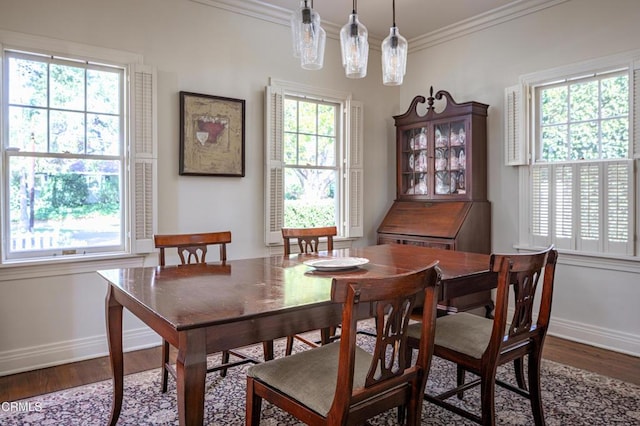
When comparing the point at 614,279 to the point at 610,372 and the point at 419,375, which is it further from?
the point at 419,375

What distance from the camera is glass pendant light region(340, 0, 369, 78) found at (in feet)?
7.49

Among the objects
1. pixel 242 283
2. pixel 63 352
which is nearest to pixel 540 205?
pixel 242 283

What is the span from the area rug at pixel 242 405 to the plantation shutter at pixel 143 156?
108 cm

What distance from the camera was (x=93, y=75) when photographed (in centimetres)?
326

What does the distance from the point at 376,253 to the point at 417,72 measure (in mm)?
2783

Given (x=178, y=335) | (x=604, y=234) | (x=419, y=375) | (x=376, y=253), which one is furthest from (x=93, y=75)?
(x=604, y=234)

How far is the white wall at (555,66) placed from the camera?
3.34 metres

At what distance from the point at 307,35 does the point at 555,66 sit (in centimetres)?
252

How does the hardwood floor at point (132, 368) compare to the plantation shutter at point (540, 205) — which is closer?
the hardwood floor at point (132, 368)

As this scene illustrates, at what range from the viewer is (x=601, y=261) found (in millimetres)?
3451

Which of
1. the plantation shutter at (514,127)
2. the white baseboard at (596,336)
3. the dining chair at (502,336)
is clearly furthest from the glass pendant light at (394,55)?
the white baseboard at (596,336)

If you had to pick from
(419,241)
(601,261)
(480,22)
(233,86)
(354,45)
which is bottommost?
(601,261)

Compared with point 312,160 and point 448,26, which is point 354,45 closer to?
point 312,160

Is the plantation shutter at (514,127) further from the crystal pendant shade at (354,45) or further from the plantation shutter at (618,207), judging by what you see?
the crystal pendant shade at (354,45)
